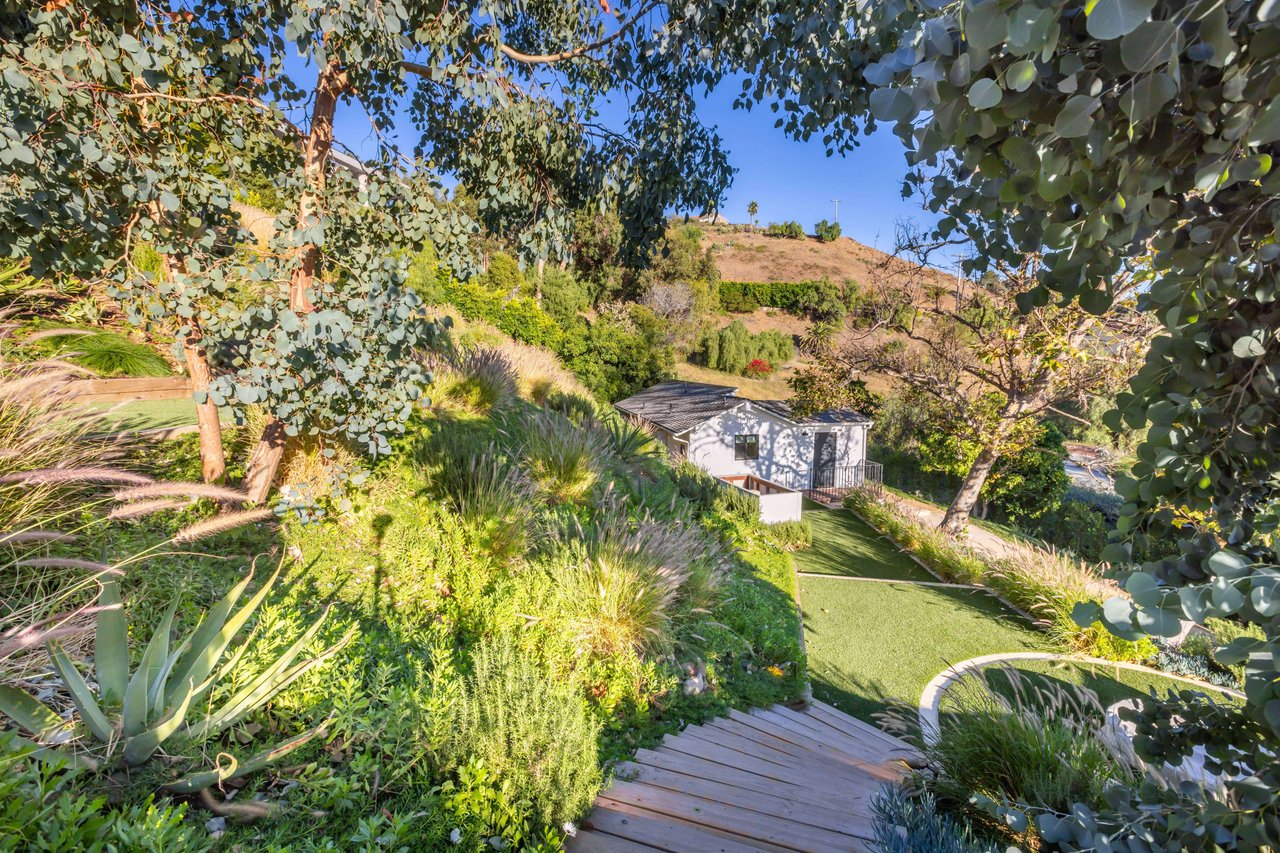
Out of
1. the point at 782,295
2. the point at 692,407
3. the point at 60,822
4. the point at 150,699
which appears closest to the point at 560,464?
the point at 150,699

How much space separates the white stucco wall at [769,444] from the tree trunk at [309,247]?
14778 mm

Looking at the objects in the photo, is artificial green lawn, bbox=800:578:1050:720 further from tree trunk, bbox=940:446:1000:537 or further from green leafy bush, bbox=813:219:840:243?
green leafy bush, bbox=813:219:840:243

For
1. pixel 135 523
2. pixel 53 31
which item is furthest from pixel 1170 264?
pixel 135 523

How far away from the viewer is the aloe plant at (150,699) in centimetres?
175

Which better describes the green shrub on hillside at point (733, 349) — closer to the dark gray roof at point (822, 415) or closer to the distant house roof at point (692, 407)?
the distant house roof at point (692, 407)

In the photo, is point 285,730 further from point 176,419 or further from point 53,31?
point 176,419

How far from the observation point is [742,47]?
332 cm

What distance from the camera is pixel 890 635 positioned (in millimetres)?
7883

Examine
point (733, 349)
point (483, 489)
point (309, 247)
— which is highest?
point (733, 349)

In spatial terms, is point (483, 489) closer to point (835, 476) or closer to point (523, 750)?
point (523, 750)

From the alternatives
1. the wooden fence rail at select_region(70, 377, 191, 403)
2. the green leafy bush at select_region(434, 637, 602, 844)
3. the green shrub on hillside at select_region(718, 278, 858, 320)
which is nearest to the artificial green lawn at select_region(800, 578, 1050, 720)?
the green leafy bush at select_region(434, 637, 602, 844)

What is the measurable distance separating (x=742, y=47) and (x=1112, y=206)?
311 centimetres

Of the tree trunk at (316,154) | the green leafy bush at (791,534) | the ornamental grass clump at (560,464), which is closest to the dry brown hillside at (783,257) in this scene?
the green leafy bush at (791,534)

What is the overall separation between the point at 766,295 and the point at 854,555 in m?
39.3
